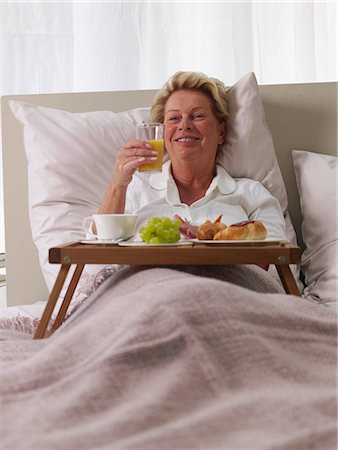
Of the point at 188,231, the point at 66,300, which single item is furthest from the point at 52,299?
the point at 188,231

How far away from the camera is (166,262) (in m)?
1.42

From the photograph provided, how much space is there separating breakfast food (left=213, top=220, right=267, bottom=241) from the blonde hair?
2.18 ft

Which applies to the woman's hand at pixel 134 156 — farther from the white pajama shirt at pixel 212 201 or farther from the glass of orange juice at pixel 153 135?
the white pajama shirt at pixel 212 201

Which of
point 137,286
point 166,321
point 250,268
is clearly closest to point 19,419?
point 166,321

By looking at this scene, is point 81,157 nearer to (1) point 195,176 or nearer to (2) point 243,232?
(1) point 195,176

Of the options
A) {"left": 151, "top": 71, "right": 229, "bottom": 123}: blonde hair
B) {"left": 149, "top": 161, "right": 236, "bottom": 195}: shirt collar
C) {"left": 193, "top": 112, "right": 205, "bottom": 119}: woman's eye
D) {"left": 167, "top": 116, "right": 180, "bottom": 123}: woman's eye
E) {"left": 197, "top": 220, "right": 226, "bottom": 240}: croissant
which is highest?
{"left": 151, "top": 71, "right": 229, "bottom": 123}: blonde hair

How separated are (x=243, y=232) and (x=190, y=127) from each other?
0.63 m

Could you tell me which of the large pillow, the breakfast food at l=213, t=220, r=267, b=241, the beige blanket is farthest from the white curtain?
the beige blanket

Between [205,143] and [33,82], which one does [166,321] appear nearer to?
[205,143]

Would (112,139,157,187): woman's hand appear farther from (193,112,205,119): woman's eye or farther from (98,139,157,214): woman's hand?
(193,112,205,119): woman's eye

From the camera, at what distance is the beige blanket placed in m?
0.91

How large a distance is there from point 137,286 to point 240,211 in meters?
0.67

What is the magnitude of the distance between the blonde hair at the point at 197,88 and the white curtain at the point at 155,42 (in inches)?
21.4

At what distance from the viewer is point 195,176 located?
6.96 feet
